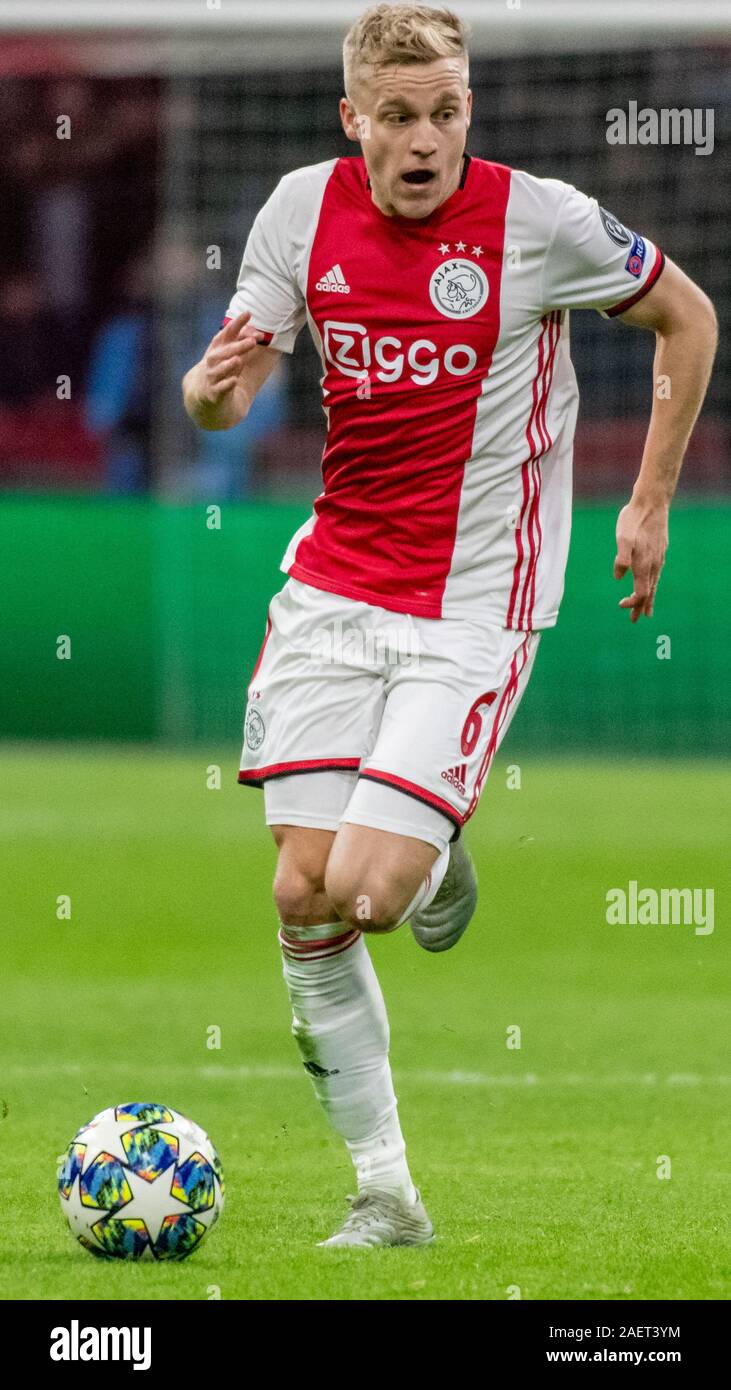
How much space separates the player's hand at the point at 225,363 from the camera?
4625 mm

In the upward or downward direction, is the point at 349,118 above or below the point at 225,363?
above

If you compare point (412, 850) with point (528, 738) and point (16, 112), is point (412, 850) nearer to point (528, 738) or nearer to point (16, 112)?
point (528, 738)

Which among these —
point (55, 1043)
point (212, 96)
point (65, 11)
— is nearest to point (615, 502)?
point (212, 96)

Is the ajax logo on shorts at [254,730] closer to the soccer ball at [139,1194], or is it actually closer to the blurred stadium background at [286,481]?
the soccer ball at [139,1194]

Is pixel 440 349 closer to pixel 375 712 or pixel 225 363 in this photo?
pixel 225 363

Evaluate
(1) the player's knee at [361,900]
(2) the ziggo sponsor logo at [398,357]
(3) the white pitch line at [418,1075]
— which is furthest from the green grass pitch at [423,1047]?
(2) the ziggo sponsor logo at [398,357]

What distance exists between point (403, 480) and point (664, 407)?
0.63 m

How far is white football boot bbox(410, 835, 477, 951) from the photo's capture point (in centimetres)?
561

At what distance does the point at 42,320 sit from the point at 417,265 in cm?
1768

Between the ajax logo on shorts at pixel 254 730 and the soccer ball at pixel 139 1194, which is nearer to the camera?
the soccer ball at pixel 139 1194

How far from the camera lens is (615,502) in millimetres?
14469

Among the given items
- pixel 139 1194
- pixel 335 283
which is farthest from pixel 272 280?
pixel 139 1194

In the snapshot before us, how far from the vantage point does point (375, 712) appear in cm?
482

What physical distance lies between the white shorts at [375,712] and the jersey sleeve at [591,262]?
76 centimetres
